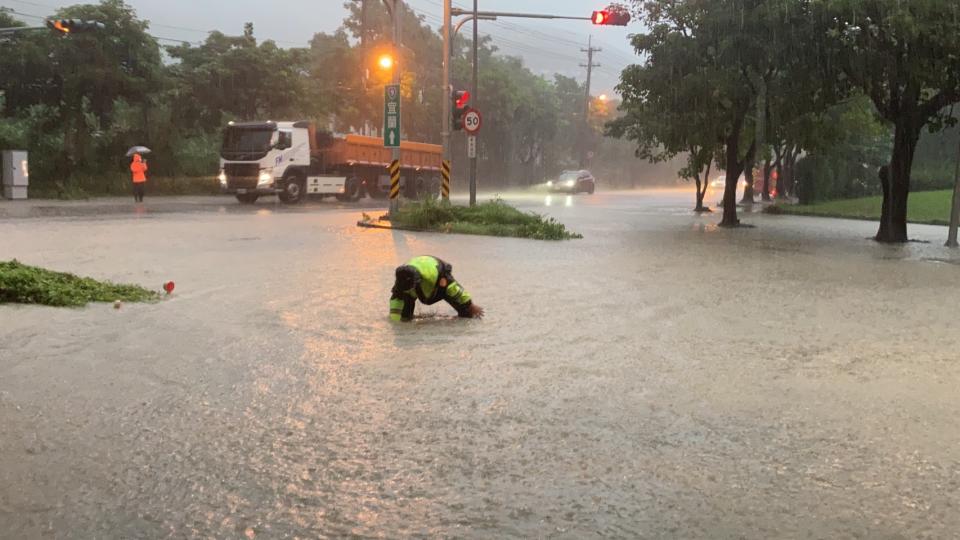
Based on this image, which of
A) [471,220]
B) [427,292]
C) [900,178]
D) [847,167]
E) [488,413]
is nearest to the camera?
[488,413]

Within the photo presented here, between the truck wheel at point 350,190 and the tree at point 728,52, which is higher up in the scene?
the tree at point 728,52

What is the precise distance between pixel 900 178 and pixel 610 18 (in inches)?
332

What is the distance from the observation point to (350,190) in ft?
110

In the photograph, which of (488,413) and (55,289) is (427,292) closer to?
(488,413)

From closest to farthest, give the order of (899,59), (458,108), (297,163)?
(899,59) < (458,108) < (297,163)

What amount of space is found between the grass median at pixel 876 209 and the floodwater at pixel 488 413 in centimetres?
1875

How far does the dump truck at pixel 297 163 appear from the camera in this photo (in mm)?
29219

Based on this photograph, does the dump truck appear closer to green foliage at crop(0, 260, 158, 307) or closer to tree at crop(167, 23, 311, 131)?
tree at crop(167, 23, 311, 131)

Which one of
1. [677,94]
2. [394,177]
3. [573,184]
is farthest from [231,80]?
[573,184]

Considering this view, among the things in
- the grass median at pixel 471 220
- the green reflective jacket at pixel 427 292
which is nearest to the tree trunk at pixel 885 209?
the grass median at pixel 471 220

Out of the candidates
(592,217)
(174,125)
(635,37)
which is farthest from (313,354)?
(174,125)

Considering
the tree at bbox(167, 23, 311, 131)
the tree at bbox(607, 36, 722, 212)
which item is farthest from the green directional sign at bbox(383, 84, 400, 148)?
the tree at bbox(167, 23, 311, 131)

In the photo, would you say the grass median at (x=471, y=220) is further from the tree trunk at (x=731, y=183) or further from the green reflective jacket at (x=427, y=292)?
the green reflective jacket at (x=427, y=292)

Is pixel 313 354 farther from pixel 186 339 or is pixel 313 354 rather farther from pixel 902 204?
pixel 902 204
